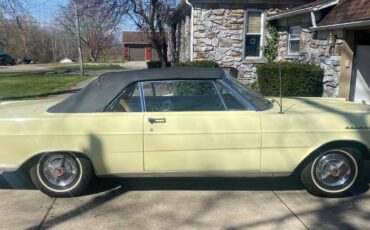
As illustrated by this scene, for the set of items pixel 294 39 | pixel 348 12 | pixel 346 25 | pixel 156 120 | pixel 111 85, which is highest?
pixel 348 12

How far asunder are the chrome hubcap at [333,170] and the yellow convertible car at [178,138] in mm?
11

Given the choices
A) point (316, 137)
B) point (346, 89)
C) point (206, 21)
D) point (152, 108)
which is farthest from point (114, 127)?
point (206, 21)

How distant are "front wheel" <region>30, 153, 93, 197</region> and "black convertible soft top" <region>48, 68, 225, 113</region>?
1.80 feet

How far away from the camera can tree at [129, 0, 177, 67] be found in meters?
17.7

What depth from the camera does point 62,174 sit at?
463 centimetres

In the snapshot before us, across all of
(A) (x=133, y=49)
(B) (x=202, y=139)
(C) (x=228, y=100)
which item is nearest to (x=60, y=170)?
(B) (x=202, y=139)

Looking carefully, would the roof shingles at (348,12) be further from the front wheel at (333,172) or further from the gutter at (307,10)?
the front wheel at (333,172)

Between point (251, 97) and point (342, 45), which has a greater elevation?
point (342, 45)

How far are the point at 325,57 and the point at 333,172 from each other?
21.9 ft

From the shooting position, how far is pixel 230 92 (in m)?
4.62

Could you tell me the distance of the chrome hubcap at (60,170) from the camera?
4.60 meters

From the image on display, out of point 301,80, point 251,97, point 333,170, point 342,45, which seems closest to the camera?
point 333,170

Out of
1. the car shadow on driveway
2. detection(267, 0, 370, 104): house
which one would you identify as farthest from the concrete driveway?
detection(267, 0, 370, 104): house

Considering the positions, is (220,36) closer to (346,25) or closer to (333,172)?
(346,25)
